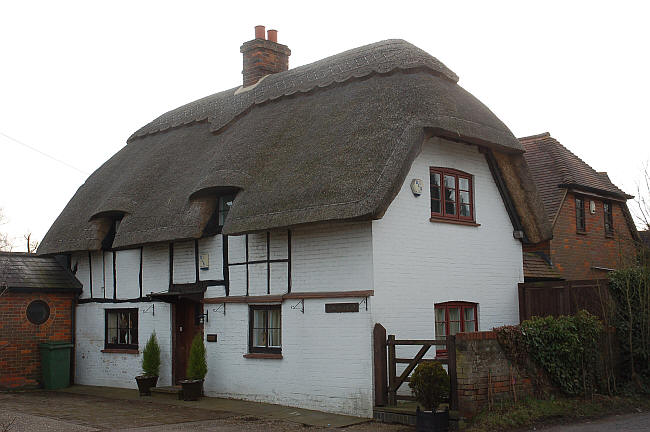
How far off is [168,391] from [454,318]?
6435 mm

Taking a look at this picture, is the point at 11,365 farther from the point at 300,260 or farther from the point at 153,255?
the point at 300,260

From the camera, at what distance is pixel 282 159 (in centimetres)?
1481

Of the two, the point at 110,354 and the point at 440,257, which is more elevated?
the point at 440,257

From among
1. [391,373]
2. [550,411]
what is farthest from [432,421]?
[550,411]

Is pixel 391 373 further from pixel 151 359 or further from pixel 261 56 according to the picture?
pixel 261 56

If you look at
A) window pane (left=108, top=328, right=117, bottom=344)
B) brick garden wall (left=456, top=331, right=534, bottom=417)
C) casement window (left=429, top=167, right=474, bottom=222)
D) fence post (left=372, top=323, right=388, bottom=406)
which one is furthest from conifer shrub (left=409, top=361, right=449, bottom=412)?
window pane (left=108, top=328, right=117, bottom=344)

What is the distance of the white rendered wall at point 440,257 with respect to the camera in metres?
13.3

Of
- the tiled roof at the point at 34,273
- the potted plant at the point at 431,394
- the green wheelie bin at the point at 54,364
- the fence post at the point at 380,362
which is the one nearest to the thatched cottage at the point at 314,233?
the fence post at the point at 380,362

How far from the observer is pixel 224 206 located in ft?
52.3

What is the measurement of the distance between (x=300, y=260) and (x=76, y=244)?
7.56 meters

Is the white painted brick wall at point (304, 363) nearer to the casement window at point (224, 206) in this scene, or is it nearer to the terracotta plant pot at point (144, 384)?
the terracotta plant pot at point (144, 384)

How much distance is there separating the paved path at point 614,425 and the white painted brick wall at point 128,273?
1078cm

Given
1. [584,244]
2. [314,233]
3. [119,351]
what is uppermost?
[584,244]

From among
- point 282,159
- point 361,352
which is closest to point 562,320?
point 361,352
